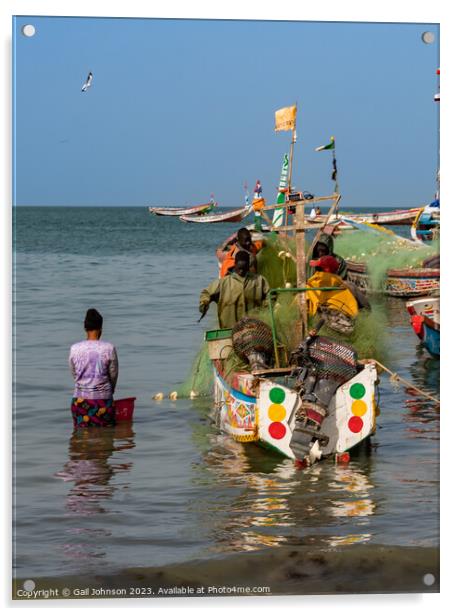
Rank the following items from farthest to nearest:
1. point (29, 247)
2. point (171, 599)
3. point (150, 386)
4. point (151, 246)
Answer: point (151, 246) → point (150, 386) → point (29, 247) → point (171, 599)

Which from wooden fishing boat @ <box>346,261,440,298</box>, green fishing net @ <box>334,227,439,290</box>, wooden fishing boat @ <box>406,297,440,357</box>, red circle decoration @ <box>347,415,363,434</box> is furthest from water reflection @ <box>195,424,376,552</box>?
green fishing net @ <box>334,227,439,290</box>

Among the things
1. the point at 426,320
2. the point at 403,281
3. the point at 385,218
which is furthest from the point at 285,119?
the point at 385,218

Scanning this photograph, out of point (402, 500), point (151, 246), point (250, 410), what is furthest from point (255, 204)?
point (151, 246)

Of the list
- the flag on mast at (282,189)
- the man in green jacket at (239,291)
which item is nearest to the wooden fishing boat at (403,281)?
the flag on mast at (282,189)

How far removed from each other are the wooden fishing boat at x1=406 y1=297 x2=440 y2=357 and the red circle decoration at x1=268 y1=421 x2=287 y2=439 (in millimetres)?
4421

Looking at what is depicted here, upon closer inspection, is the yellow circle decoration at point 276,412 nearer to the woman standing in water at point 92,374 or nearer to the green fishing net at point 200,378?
the woman standing in water at point 92,374

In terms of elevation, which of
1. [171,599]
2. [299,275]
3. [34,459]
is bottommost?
[171,599]

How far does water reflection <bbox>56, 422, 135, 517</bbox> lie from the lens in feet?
25.6

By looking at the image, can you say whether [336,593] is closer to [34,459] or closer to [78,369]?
[34,459]

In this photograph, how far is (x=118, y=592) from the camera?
6.25m

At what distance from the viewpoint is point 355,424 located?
345 inches

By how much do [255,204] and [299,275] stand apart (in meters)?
0.66

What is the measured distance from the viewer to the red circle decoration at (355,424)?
28.7ft

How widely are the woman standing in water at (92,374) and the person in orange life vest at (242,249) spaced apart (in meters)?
1.46
